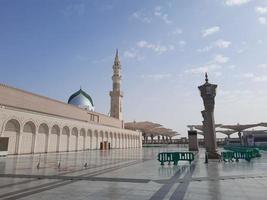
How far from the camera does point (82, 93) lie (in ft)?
230

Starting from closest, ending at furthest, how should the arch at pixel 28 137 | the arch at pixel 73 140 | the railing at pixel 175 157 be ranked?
the railing at pixel 175 157, the arch at pixel 28 137, the arch at pixel 73 140

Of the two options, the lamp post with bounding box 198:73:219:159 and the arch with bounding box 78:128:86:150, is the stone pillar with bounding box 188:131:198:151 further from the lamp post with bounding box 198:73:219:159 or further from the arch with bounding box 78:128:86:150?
the arch with bounding box 78:128:86:150

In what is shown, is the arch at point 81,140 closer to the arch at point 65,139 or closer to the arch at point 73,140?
the arch at point 73,140

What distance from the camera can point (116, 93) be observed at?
68562 millimetres

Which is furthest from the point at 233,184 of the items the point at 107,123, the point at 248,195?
the point at 107,123

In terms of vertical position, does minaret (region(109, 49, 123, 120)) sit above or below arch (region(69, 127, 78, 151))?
above

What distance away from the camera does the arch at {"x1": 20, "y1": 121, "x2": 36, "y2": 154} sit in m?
29.2

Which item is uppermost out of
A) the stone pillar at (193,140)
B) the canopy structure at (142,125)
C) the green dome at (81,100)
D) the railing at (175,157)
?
the green dome at (81,100)

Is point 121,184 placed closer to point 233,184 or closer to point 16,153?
point 233,184

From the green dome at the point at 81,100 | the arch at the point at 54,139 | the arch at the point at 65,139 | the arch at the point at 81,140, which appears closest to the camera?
the arch at the point at 54,139

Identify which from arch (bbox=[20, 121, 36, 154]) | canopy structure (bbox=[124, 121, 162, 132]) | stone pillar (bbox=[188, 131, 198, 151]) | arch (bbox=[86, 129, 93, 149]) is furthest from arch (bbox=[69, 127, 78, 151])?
canopy structure (bbox=[124, 121, 162, 132])

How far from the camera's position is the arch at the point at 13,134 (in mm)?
27078

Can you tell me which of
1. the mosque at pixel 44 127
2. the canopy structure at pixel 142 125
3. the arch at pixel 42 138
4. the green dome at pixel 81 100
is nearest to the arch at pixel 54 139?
the mosque at pixel 44 127

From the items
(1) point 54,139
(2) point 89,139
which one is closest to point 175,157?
(1) point 54,139
